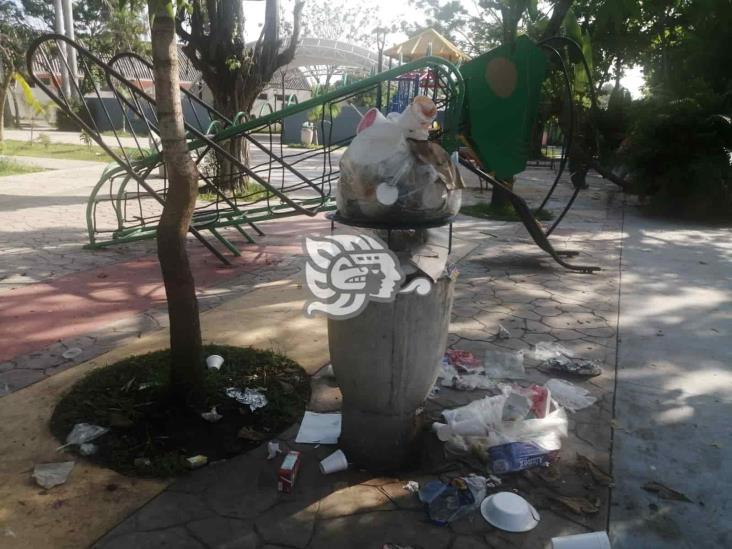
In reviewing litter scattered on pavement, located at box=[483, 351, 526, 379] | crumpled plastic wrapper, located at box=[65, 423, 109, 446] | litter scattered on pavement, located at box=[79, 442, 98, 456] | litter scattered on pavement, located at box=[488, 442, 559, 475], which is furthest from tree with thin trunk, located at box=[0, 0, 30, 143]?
litter scattered on pavement, located at box=[488, 442, 559, 475]

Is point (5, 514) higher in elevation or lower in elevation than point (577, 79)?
lower

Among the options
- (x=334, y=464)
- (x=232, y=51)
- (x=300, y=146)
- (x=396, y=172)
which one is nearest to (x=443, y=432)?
(x=334, y=464)

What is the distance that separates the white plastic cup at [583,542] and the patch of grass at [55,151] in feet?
46.2

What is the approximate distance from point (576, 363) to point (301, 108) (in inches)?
111

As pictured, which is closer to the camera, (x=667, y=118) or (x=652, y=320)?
(x=652, y=320)

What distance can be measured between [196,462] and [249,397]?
538 mm

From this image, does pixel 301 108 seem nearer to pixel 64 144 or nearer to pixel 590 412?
pixel 590 412

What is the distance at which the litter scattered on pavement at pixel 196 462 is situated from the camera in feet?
7.66

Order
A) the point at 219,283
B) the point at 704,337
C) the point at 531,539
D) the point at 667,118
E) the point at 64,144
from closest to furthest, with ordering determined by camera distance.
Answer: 1. the point at 531,539
2. the point at 704,337
3. the point at 219,283
4. the point at 667,118
5. the point at 64,144

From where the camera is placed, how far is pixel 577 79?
269 inches

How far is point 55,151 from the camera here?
16281 millimetres

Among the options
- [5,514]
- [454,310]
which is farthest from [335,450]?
[454,310]

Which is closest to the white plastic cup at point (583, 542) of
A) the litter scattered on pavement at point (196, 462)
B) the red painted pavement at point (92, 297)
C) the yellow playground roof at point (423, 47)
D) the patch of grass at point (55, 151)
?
the litter scattered on pavement at point (196, 462)

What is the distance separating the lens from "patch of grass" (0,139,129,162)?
15.1 m
